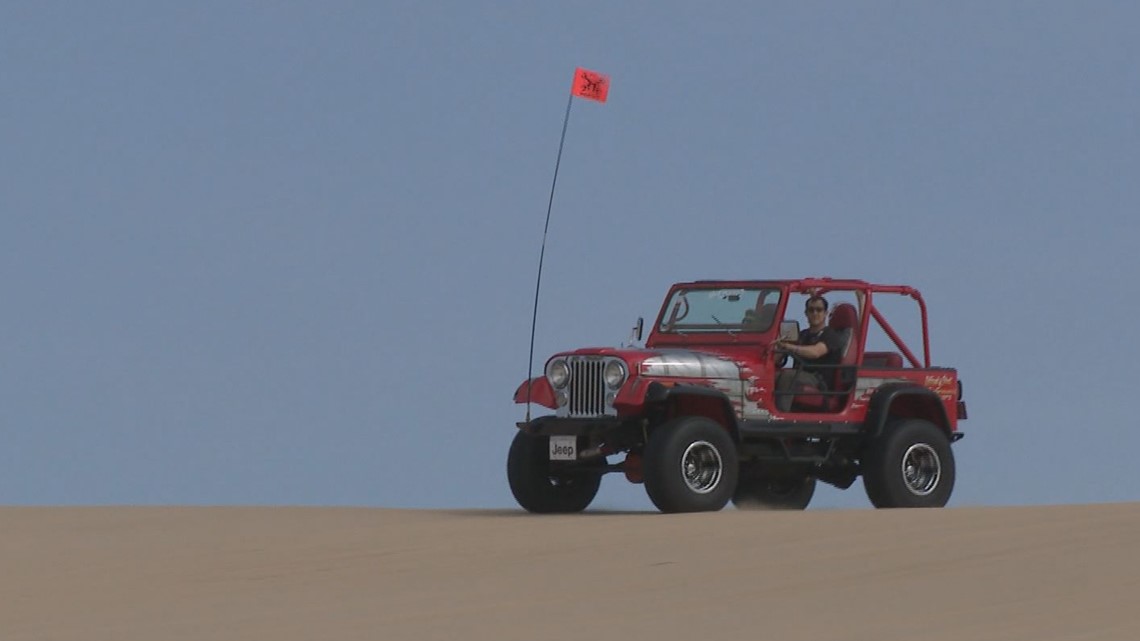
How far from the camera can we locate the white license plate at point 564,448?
16.7 metres

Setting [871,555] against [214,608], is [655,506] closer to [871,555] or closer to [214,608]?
[871,555]

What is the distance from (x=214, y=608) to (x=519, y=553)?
109 inches

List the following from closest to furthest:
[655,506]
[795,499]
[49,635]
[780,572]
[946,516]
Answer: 1. [49,635]
2. [780,572]
3. [946,516]
4. [655,506]
5. [795,499]

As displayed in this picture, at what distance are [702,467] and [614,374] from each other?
104 cm

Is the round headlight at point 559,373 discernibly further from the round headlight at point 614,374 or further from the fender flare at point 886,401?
the fender flare at point 886,401

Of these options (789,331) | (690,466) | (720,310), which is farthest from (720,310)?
(690,466)

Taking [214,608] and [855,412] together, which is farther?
[855,412]

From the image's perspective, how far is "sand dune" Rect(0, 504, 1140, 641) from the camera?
1041 cm

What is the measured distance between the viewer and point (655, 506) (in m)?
16.5

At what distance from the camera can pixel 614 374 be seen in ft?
53.9

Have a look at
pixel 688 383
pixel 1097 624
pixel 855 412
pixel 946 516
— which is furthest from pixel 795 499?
pixel 1097 624

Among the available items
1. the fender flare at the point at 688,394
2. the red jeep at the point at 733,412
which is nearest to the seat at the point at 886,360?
the red jeep at the point at 733,412

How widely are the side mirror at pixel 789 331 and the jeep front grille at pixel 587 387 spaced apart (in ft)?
5.78

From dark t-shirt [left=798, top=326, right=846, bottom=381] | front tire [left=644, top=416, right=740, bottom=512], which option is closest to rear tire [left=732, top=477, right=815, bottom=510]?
dark t-shirt [left=798, top=326, right=846, bottom=381]
